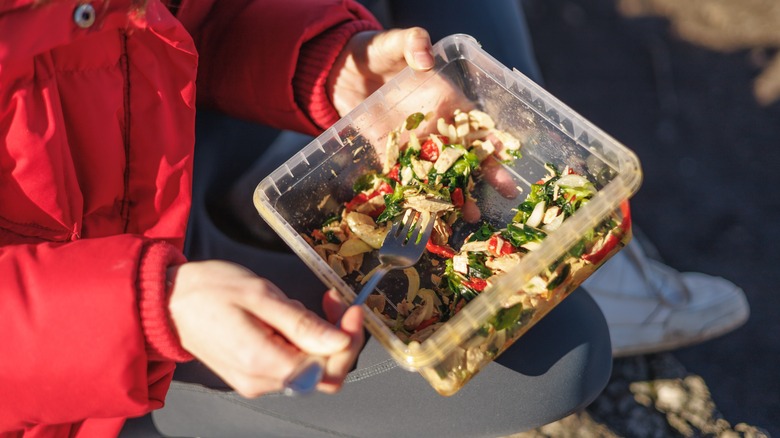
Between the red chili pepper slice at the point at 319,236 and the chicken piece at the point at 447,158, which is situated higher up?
the chicken piece at the point at 447,158

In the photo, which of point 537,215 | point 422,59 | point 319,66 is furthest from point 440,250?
point 319,66

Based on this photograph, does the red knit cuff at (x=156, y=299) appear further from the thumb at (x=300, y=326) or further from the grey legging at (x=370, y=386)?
the grey legging at (x=370, y=386)

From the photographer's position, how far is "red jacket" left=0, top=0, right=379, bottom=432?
0.87 metres

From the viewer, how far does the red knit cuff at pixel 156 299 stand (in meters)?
0.87

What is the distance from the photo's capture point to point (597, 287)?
5.16 feet

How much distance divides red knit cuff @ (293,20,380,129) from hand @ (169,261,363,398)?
467mm

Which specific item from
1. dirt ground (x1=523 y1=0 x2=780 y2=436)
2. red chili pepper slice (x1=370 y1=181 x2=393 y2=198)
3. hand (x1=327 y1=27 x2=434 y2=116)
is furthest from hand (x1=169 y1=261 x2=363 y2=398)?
dirt ground (x1=523 y1=0 x2=780 y2=436)

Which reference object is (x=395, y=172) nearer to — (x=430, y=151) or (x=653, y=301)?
(x=430, y=151)

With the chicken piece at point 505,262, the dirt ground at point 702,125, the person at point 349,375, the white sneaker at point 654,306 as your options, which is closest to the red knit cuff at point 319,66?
the person at point 349,375

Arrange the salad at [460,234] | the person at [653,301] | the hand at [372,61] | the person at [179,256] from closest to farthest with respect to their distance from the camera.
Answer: the person at [179,256] < the salad at [460,234] < the hand at [372,61] < the person at [653,301]

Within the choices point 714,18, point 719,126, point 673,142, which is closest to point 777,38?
point 714,18

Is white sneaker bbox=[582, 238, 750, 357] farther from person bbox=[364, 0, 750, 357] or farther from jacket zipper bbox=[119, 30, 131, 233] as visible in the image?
jacket zipper bbox=[119, 30, 131, 233]

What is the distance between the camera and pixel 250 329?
2.70 ft

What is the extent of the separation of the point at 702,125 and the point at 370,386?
4.45ft
